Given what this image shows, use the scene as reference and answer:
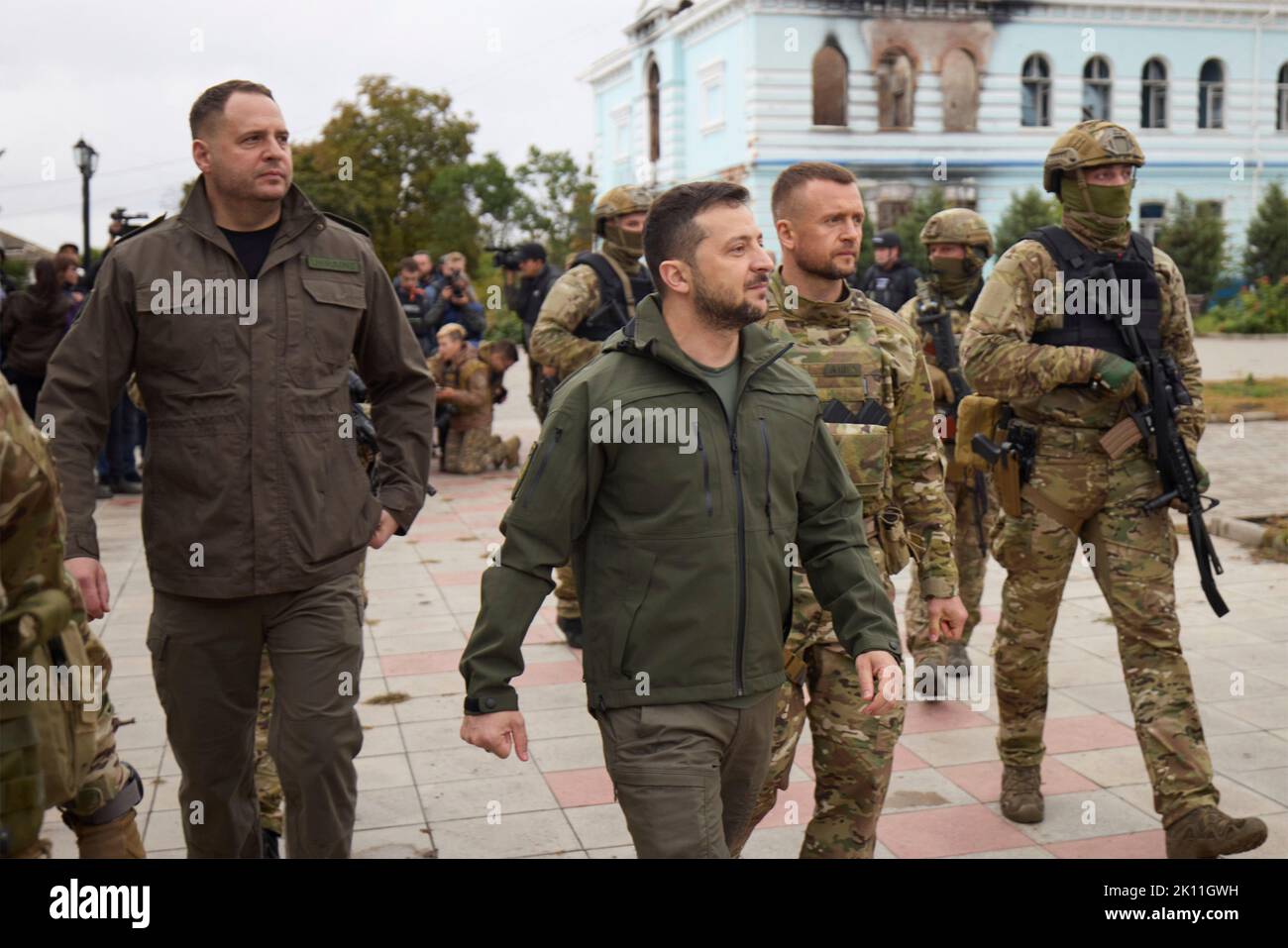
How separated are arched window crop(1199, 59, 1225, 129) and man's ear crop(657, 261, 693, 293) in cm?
4467

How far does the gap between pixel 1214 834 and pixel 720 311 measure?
248 centimetres

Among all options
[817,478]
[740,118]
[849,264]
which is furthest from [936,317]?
[740,118]

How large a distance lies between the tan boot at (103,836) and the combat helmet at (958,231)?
523 centimetres

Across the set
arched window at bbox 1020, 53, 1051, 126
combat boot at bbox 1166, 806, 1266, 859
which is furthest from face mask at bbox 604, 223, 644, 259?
arched window at bbox 1020, 53, 1051, 126

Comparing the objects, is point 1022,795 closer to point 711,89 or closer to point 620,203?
point 620,203

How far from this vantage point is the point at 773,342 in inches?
144

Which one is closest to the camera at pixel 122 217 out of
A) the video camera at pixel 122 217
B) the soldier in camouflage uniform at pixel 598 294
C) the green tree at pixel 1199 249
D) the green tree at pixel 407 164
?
the video camera at pixel 122 217

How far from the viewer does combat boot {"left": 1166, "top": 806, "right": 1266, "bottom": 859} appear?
4.68 m

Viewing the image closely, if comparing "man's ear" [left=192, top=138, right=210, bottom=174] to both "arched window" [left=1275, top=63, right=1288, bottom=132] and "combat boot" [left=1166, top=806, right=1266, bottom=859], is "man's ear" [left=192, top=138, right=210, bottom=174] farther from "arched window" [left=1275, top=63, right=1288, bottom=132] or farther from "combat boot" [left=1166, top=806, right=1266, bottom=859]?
"arched window" [left=1275, top=63, right=1288, bottom=132]

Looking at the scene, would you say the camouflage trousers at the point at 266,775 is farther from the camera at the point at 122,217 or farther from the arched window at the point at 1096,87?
the arched window at the point at 1096,87

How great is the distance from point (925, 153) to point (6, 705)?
40.5m

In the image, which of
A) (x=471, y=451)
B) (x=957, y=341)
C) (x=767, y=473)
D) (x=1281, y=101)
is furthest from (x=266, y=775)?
(x=1281, y=101)

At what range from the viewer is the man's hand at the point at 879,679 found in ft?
11.4
